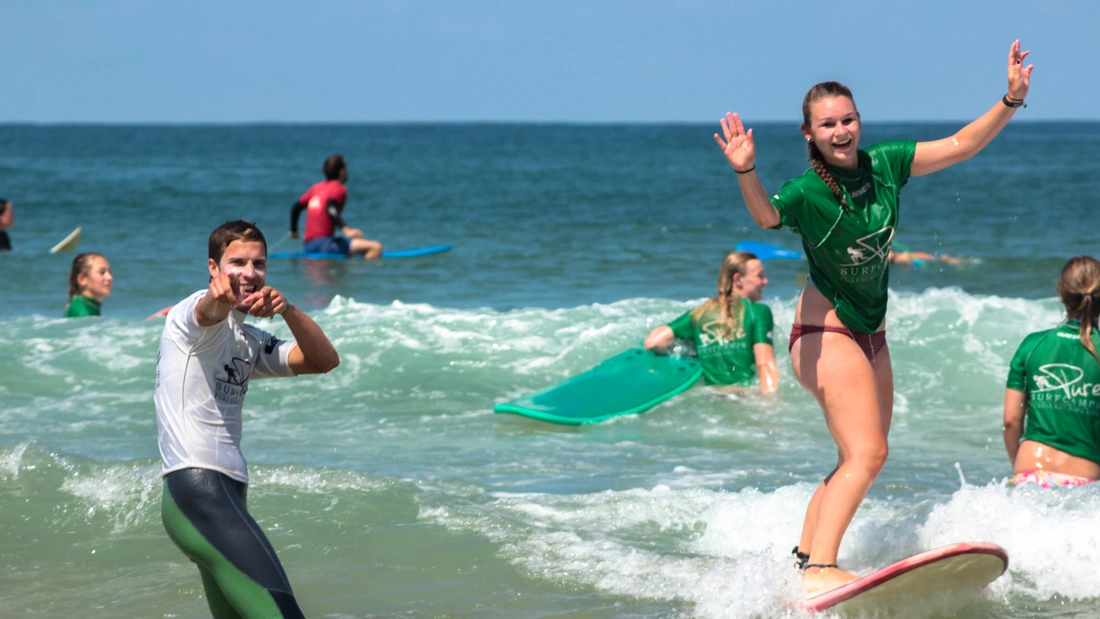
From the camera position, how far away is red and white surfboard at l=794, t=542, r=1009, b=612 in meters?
3.69

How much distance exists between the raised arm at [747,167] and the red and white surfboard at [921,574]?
116 centimetres

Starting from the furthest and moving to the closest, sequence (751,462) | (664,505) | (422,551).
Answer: (751,462) → (664,505) → (422,551)

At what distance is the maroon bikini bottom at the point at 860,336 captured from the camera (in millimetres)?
3838

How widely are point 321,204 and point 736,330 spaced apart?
966cm

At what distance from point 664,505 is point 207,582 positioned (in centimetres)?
269

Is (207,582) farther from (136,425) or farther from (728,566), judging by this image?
(136,425)

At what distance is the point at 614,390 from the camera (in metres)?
8.42

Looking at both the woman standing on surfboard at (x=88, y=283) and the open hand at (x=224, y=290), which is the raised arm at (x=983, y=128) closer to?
the open hand at (x=224, y=290)

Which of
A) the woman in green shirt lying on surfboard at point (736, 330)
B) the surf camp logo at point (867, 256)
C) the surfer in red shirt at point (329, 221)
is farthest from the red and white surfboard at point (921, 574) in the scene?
the surfer in red shirt at point (329, 221)

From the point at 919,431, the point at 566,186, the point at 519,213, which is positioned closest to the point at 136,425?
the point at 919,431

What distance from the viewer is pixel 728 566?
14.5 feet
